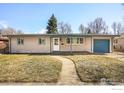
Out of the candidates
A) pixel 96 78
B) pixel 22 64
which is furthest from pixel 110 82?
pixel 22 64

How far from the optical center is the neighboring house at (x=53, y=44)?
2469cm

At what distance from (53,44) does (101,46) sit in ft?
16.9

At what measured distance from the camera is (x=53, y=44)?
25.0 m

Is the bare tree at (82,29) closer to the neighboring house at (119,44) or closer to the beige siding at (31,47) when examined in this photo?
the beige siding at (31,47)

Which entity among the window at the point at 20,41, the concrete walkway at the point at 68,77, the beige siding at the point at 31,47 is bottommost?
the concrete walkway at the point at 68,77

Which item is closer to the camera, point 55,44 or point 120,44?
point 55,44

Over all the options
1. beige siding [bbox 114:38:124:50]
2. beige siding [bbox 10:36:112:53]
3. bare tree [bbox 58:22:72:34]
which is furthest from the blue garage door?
beige siding [bbox 114:38:124:50]

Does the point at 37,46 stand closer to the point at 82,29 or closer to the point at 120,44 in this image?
the point at 82,29

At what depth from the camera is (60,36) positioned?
80.1 ft

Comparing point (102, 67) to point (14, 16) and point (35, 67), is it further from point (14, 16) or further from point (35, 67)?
point (14, 16)

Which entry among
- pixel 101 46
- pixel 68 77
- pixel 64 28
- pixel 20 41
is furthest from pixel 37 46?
pixel 68 77

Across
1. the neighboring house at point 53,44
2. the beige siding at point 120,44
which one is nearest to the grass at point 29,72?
the neighboring house at point 53,44

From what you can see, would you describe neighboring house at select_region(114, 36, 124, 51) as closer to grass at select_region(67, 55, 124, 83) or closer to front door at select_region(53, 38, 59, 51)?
front door at select_region(53, 38, 59, 51)
